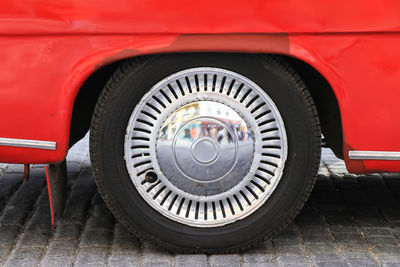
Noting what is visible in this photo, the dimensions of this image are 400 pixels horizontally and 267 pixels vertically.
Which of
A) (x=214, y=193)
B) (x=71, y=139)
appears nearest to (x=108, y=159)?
(x=71, y=139)

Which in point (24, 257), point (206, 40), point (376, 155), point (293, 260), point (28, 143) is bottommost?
point (24, 257)

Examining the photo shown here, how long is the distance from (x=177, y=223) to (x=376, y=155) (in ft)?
3.13

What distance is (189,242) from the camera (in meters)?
3.87

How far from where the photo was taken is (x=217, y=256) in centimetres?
389

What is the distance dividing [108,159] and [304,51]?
3.30 ft

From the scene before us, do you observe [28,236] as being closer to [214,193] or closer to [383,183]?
[214,193]

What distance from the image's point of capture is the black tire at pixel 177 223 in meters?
3.72

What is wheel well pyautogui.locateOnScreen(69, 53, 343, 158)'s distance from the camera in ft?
12.5

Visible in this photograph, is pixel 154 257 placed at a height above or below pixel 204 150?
below

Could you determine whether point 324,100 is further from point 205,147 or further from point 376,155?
point 205,147

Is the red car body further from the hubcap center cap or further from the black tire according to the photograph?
the hubcap center cap

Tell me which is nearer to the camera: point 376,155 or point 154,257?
point 376,155

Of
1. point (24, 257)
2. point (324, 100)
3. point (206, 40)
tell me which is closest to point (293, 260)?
point (324, 100)

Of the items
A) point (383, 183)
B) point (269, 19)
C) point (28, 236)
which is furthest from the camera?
point (383, 183)
